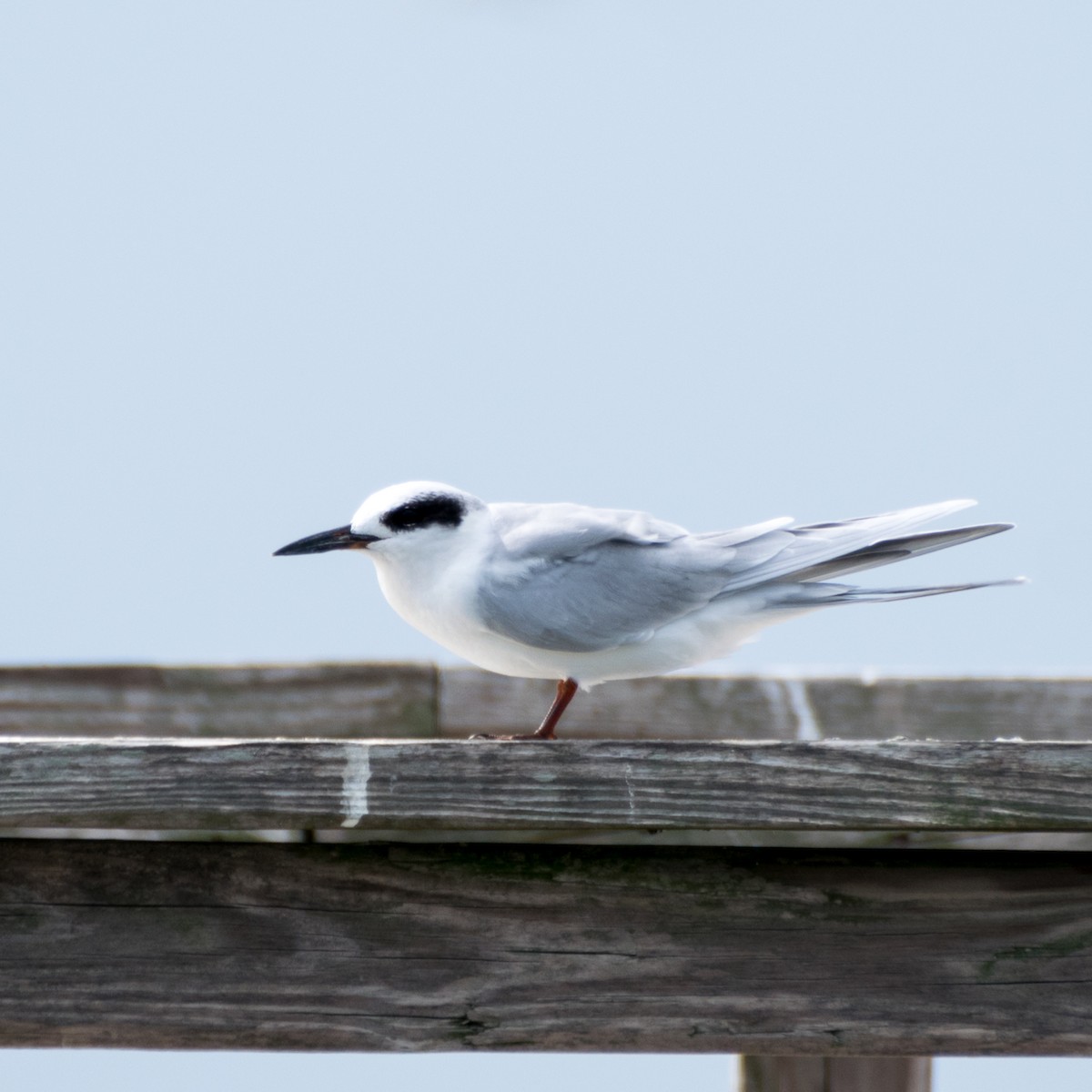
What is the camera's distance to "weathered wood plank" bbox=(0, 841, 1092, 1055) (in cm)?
171

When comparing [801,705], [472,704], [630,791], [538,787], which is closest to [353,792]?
[538,787]

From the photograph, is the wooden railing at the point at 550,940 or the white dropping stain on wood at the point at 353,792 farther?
the wooden railing at the point at 550,940

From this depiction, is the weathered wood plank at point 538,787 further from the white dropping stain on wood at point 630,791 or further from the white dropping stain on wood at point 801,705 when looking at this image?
the white dropping stain on wood at point 801,705

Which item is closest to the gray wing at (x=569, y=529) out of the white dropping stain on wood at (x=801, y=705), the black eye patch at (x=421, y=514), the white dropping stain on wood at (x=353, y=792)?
the black eye patch at (x=421, y=514)

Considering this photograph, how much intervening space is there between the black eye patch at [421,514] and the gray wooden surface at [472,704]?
711 mm

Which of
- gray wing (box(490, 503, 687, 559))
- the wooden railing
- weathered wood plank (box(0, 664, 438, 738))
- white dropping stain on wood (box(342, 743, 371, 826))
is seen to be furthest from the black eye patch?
white dropping stain on wood (box(342, 743, 371, 826))

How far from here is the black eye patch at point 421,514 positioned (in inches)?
99.0

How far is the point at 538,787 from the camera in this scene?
1.63 meters

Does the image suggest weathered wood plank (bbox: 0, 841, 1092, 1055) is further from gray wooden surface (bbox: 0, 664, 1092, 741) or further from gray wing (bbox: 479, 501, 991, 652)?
gray wooden surface (bbox: 0, 664, 1092, 741)

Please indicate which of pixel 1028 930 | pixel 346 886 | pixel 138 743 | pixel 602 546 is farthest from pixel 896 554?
pixel 138 743

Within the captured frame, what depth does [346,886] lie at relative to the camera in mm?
1741

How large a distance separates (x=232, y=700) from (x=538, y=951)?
5.27 feet

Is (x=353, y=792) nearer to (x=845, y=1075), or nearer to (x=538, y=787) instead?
(x=538, y=787)

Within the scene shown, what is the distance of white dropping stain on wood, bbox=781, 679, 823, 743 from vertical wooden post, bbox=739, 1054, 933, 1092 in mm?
1087
